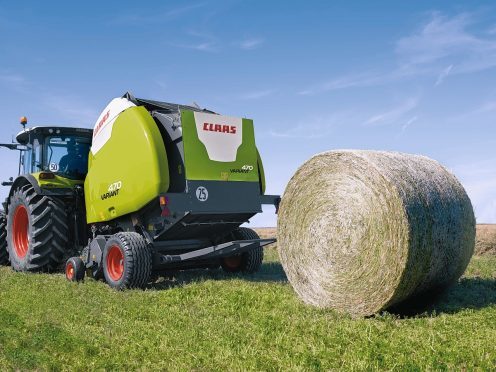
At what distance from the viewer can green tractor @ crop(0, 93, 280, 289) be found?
866cm

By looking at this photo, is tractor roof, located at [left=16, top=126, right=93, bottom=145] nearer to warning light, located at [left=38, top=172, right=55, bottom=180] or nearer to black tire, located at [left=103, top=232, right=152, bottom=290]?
warning light, located at [left=38, top=172, right=55, bottom=180]

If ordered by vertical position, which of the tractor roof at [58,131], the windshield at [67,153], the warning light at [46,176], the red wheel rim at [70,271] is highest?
the tractor roof at [58,131]

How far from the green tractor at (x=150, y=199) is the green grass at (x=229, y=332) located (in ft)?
3.52

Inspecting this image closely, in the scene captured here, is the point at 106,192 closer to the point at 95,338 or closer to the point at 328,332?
the point at 95,338

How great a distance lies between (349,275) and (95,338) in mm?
2859

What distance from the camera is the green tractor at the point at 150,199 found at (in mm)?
8664

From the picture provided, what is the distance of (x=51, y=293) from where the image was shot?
820 cm

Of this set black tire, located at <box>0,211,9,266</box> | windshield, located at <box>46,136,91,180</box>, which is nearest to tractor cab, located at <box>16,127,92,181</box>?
windshield, located at <box>46,136,91,180</box>

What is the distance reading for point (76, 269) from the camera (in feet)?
31.4

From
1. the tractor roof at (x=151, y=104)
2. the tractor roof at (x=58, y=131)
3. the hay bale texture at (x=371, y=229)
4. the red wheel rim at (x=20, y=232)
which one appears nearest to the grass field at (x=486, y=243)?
the hay bale texture at (x=371, y=229)

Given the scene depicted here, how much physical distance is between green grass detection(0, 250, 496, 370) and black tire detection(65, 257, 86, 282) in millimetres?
1251

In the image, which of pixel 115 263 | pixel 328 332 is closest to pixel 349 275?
pixel 328 332

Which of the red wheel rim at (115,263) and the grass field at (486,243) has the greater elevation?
the grass field at (486,243)

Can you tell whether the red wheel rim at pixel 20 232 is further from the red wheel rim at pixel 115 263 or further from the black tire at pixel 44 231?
the red wheel rim at pixel 115 263
